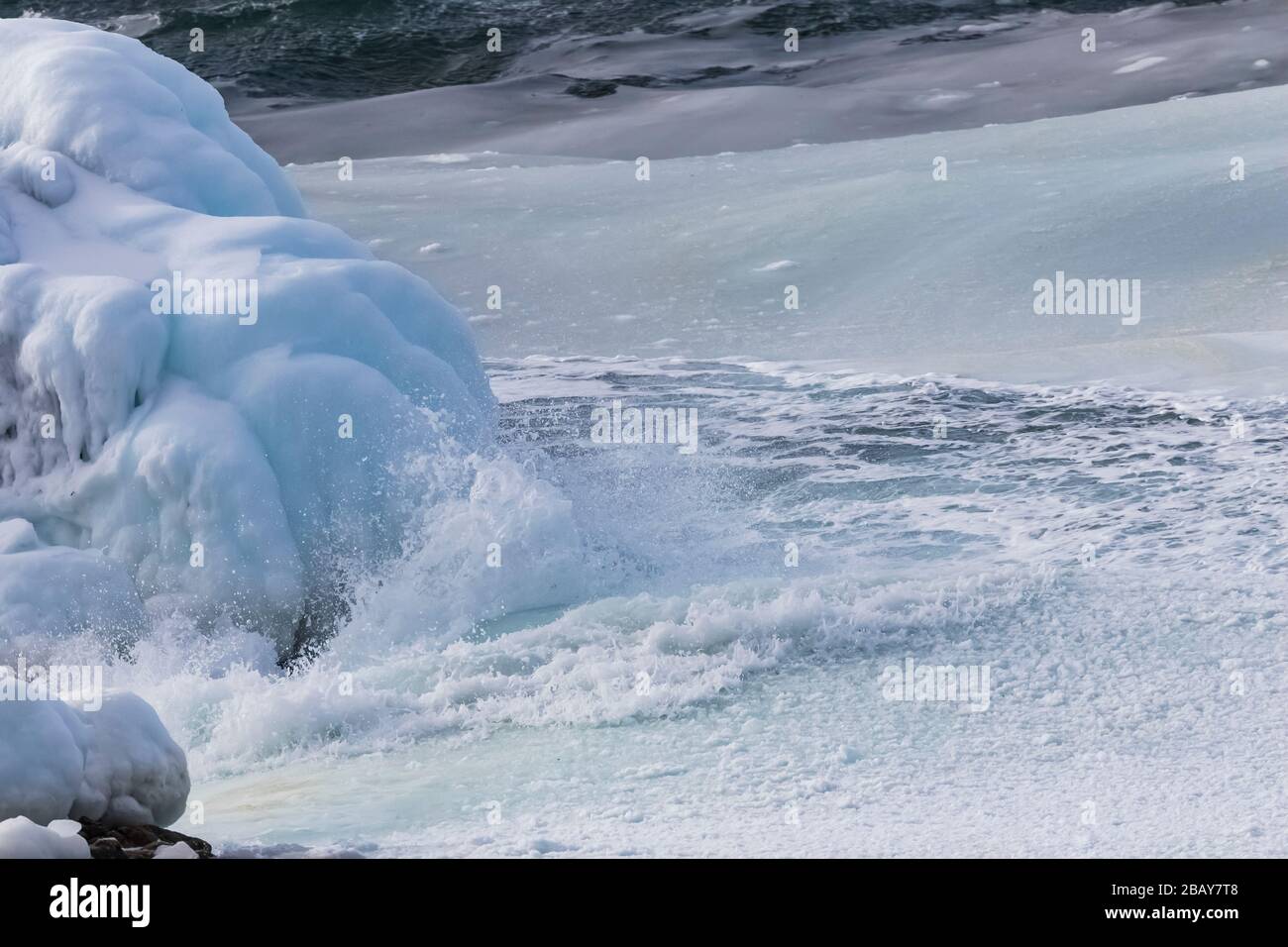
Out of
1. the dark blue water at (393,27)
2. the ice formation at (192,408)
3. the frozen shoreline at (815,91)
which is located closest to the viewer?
the ice formation at (192,408)

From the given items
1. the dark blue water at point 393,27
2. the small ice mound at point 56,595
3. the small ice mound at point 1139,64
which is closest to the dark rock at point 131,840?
the small ice mound at point 56,595

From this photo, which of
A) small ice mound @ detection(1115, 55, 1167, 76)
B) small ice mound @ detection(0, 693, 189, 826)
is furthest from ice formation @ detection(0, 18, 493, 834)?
small ice mound @ detection(1115, 55, 1167, 76)

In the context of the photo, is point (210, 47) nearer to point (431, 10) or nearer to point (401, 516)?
point (431, 10)

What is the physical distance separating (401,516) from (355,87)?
1761 cm

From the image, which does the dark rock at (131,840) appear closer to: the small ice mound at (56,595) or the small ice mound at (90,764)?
the small ice mound at (90,764)

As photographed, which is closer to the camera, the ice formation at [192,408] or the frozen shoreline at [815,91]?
the ice formation at [192,408]

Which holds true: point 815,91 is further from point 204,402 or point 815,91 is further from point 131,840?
point 131,840

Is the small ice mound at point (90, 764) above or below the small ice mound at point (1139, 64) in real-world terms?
below

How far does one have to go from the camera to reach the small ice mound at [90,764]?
4.10 meters

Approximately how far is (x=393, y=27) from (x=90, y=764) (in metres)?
21.4

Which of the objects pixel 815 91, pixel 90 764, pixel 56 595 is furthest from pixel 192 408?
pixel 815 91

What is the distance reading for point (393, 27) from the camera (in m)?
24.2

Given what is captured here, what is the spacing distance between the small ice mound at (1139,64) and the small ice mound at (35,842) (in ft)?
59.0

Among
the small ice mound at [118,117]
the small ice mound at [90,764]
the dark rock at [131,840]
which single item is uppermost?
the small ice mound at [118,117]
